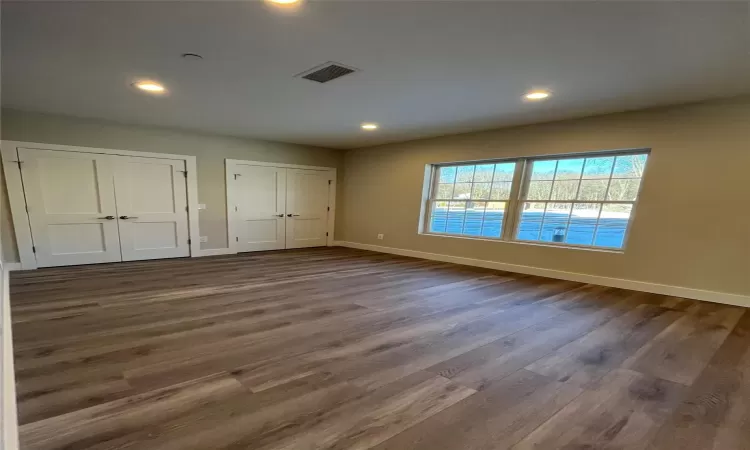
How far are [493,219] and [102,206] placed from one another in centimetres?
634

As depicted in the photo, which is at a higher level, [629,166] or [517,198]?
[629,166]

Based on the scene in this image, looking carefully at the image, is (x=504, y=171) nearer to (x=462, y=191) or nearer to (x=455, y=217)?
(x=462, y=191)

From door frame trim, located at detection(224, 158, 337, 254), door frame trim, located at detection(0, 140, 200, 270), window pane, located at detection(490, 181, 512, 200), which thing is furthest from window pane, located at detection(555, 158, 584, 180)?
door frame trim, located at detection(0, 140, 200, 270)

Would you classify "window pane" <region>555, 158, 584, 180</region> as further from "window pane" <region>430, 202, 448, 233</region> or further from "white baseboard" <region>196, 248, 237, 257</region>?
"white baseboard" <region>196, 248, 237, 257</region>

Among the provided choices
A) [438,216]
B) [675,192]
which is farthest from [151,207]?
[675,192]

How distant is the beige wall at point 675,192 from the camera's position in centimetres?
344

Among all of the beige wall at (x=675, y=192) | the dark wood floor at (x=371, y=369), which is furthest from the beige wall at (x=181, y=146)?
the beige wall at (x=675, y=192)

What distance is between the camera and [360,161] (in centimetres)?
731

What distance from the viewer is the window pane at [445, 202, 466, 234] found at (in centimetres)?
588

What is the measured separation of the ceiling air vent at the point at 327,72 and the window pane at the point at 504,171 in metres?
3.42

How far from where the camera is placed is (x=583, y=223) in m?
4.57

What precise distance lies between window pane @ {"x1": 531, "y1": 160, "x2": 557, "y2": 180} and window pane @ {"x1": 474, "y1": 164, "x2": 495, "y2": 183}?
67 centimetres

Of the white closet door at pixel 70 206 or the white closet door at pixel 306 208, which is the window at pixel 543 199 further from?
the white closet door at pixel 70 206

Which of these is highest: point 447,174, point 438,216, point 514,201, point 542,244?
point 447,174
